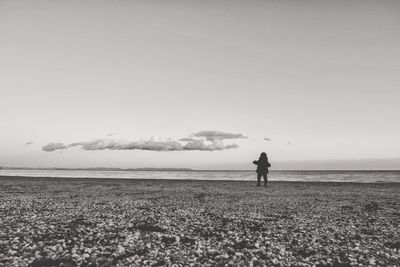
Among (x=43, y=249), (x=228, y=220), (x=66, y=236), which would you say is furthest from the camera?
(x=228, y=220)

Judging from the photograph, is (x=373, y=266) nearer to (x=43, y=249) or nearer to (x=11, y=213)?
(x=43, y=249)

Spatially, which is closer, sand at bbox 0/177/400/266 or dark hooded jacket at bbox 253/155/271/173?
sand at bbox 0/177/400/266

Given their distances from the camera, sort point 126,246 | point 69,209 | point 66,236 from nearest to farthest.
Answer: point 126,246, point 66,236, point 69,209

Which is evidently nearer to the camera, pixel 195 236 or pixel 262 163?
pixel 195 236

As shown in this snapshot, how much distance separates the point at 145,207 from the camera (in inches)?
841

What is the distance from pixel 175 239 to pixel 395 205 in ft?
61.9

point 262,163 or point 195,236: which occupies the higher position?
point 262,163

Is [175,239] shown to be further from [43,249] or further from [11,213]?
[11,213]

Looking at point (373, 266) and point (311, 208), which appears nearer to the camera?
point (373, 266)

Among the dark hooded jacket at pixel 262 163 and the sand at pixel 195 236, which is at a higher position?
the dark hooded jacket at pixel 262 163

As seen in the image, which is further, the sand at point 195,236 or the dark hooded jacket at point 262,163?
the dark hooded jacket at point 262,163

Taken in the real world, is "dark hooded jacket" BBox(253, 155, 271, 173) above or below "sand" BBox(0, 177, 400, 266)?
above

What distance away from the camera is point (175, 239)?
12820 millimetres

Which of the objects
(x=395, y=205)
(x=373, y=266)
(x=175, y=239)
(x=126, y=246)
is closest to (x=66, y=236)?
(x=126, y=246)
